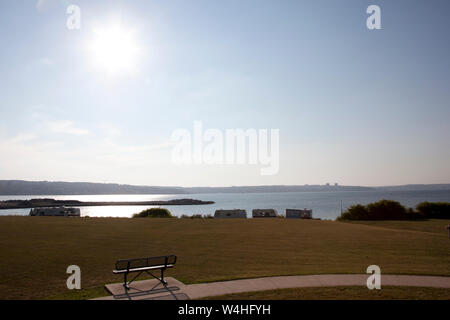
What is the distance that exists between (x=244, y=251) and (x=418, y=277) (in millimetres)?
7887

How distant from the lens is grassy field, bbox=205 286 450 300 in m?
8.08

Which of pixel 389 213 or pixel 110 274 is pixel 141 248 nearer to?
pixel 110 274

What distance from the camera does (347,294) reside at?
27.5 feet

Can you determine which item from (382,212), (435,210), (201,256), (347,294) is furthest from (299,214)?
(347,294)

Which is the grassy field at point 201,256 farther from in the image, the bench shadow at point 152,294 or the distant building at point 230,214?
the distant building at point 230,214

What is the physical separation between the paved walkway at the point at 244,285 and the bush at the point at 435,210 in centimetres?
4293

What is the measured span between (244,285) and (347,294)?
2772mm

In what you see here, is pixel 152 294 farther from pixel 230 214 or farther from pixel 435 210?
pixel 435 210

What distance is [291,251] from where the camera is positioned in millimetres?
16172

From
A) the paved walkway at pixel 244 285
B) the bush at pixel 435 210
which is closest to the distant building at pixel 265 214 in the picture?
the bush at pixel 435 210

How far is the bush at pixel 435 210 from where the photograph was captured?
45872 mm
